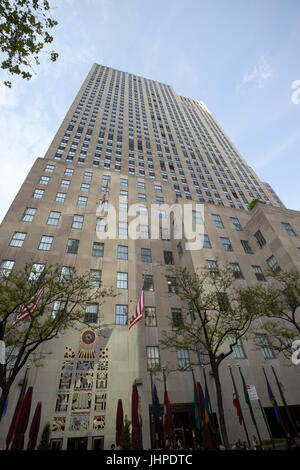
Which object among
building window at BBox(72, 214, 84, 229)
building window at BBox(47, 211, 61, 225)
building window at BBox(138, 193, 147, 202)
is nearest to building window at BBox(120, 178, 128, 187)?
building window at BBox(138, 193, 147, 202)

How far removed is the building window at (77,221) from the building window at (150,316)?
15.6 metres

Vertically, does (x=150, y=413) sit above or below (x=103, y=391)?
below

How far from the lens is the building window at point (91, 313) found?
25894 mm

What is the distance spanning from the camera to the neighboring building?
21438mm

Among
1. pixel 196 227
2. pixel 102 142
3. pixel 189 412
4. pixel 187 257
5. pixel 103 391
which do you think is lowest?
pixel 189 412

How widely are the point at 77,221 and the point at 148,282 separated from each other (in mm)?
14116

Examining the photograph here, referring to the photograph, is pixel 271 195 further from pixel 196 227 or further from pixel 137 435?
pixel 137 435

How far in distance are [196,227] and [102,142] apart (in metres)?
40.4

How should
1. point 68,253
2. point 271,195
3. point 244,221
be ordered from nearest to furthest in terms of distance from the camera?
point 68,253
point 244,221
point 271,195

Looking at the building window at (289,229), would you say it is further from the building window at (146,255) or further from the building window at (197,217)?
the building window at (146,255)

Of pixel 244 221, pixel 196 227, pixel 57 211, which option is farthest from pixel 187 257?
pixel 57 211

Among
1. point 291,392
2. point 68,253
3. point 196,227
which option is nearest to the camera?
point 291,392

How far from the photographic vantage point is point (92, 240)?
32.8 m

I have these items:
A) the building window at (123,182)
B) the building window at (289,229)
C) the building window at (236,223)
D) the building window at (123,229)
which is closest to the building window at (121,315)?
the building window at (123,229)
